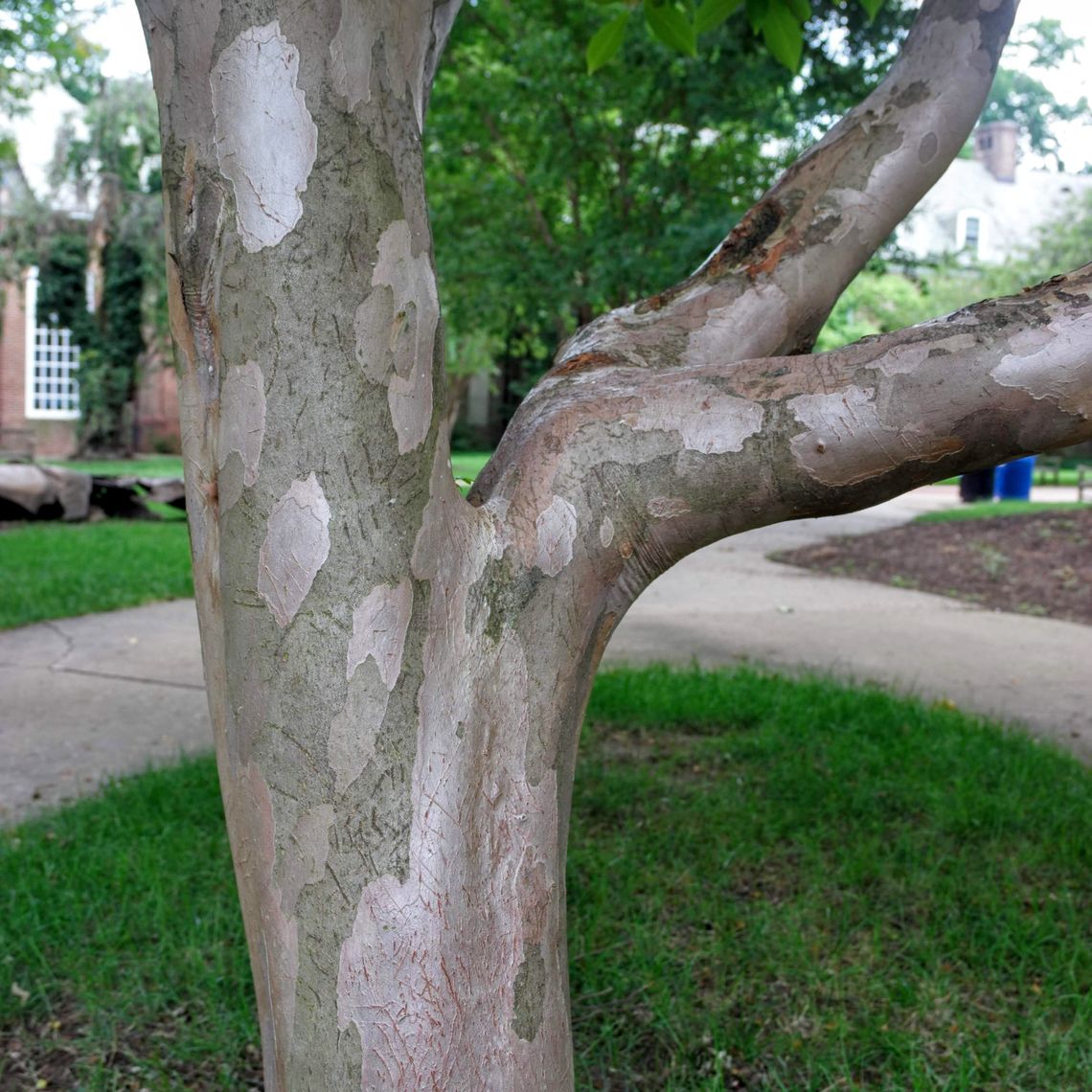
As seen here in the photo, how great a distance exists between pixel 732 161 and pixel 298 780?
12309 mm

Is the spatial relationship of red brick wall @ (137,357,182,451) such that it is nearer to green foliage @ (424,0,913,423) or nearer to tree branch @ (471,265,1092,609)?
green foliage @ (424,0,913,423)

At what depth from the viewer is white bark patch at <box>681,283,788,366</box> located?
1965 mm

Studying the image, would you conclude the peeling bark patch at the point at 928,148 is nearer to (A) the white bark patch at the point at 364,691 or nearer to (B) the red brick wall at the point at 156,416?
(A) the white bark patch at the point at 364,691

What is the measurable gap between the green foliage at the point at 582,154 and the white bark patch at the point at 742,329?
27.7ft

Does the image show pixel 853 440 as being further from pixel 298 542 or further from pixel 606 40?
pixel 606 40

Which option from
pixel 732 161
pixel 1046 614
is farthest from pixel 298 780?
pixel 732 161

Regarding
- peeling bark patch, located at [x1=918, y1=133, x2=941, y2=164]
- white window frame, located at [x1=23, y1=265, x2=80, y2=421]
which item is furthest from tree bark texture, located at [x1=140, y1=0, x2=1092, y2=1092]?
white window frame, located at [x1=23, y1=265, x2=80, y2=421]

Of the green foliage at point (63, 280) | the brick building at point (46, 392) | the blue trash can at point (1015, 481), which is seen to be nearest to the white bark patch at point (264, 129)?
the blue trash can at point (1015, 481)

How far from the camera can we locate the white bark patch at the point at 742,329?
1.97 m

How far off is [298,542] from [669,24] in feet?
5.97

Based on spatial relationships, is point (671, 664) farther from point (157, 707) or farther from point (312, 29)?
point (312, 29)

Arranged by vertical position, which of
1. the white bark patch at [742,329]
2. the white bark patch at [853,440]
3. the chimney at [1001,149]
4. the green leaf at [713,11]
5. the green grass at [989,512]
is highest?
the chimney at [1001,149]

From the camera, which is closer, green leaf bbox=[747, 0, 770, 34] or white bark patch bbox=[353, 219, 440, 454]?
white bark patch bbox=[353, 219, 440, 454]

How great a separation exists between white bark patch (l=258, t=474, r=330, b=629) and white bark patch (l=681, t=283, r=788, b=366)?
78 centimetres
